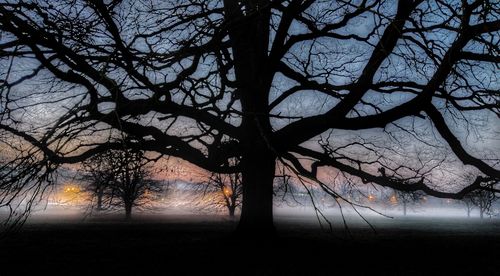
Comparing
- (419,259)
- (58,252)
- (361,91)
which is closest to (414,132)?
(361,91)

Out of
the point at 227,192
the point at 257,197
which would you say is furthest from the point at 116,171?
the point at 227,192

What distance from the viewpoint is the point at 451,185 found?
1163 centimetres

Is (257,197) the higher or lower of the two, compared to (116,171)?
lower

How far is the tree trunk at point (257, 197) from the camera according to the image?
35.2ft

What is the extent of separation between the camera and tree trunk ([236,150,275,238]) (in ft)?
35.2

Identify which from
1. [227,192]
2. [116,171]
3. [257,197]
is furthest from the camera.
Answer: [227,192]

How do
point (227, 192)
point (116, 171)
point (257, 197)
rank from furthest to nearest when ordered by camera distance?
point (227, 192) → point (257, 197) → point (116, 171)

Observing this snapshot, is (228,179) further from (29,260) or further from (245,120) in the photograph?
(29,260)

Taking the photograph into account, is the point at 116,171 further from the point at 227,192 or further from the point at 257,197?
the point at 227,192

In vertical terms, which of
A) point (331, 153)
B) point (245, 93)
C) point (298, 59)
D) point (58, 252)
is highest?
point (298, 59)

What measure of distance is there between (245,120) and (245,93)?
77 centimetres

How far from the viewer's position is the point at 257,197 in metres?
10.9

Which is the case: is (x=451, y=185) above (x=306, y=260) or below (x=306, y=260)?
above

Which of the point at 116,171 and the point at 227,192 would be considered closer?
the point at 116,171
